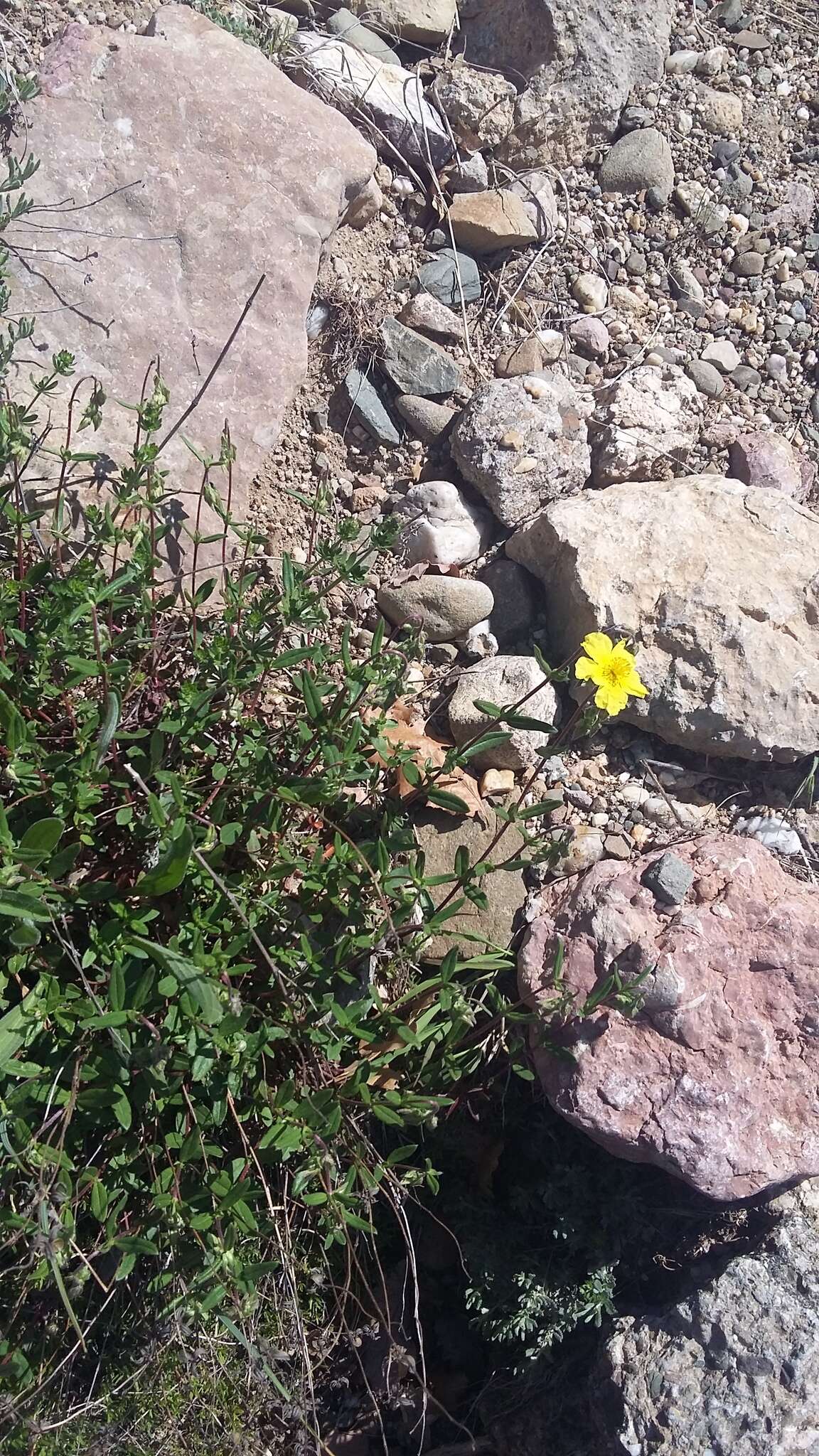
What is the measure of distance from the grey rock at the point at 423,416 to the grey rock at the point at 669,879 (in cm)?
197

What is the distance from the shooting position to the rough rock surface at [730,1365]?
2.76 meters

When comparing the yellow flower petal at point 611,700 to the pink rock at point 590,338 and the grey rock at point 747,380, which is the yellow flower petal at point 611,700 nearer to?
the pink rock at point 590,338

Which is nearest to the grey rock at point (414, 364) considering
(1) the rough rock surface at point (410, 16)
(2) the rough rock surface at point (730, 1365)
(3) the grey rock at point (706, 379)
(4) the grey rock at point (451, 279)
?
(4) the grey rock at point (451, 279)

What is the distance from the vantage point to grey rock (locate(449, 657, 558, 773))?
376 centimetres

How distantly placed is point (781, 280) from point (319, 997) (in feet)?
12.8

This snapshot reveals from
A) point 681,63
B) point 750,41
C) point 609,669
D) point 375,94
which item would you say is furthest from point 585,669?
point 750,41

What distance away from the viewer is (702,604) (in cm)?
379

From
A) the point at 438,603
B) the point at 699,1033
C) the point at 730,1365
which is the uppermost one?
the point at 438,603

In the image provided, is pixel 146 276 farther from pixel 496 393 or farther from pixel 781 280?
pixel 781 280

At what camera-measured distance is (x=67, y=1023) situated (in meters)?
2.63

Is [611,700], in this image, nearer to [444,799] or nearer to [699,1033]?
[444,799]

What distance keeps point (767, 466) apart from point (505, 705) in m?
1.66

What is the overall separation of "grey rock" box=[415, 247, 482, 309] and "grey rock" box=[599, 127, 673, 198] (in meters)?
0.86

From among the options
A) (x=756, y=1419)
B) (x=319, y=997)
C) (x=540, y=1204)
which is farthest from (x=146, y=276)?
(x=756, y=1419)
